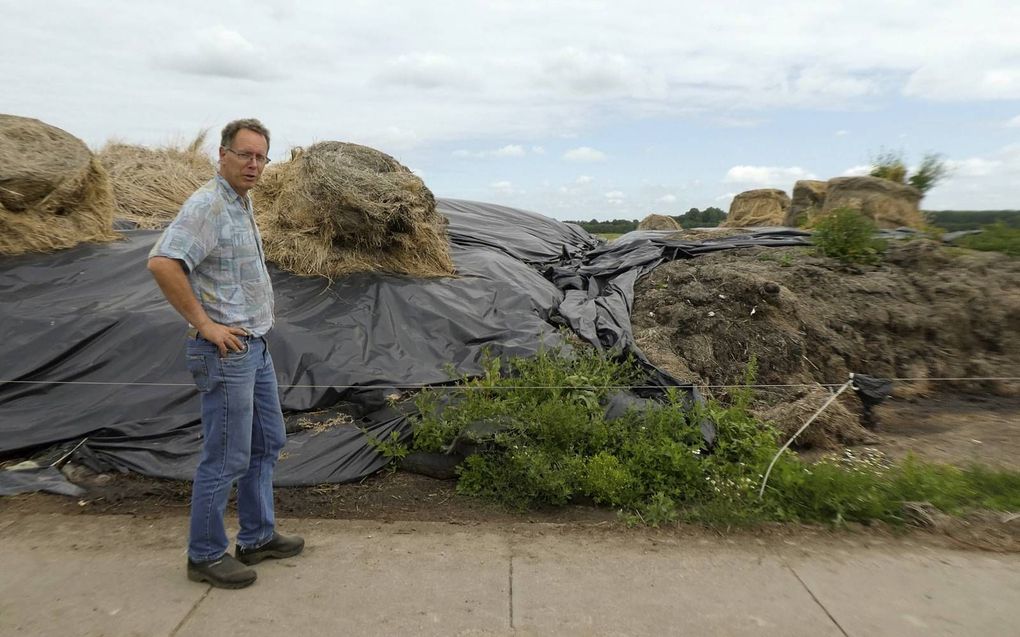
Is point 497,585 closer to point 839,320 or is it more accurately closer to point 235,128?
point 235,128

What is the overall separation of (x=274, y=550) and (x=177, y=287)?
1.35m

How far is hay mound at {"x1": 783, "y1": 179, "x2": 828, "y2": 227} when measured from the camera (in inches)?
430

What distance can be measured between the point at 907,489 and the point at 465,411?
254cm

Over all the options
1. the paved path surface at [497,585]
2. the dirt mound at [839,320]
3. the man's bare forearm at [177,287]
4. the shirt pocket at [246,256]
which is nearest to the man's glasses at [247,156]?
the shirt pocket at [246,256]

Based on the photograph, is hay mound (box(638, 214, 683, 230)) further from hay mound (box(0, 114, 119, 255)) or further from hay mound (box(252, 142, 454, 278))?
hay mound (box(0, 114, 119, 255))

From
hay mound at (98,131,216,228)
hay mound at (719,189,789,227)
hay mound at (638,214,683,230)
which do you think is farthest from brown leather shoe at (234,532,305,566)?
hay mound at (638,214,683,230)

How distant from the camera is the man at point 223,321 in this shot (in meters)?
2.81

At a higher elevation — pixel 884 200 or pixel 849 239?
pixel 884 200

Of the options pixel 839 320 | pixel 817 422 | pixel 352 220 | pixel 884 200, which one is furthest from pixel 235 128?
pixel 884 200

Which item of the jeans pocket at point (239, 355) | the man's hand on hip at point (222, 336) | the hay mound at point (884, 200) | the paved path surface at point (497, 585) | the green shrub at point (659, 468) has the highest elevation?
the hay mound at point (884, 200)

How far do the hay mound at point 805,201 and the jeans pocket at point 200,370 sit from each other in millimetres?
9818

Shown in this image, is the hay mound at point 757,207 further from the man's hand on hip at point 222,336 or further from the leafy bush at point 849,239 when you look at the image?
the man's hand on hip at point 222,336

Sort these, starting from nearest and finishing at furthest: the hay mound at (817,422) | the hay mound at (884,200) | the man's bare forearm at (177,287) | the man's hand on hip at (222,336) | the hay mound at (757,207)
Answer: the man's bare forearm at (177,287)
the man's hand on hip at (222,336)
the hay mound at (817,422)
the hay mound at (884,200)
the hay mound at (757,207)

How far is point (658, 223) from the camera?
1499 centimetres
